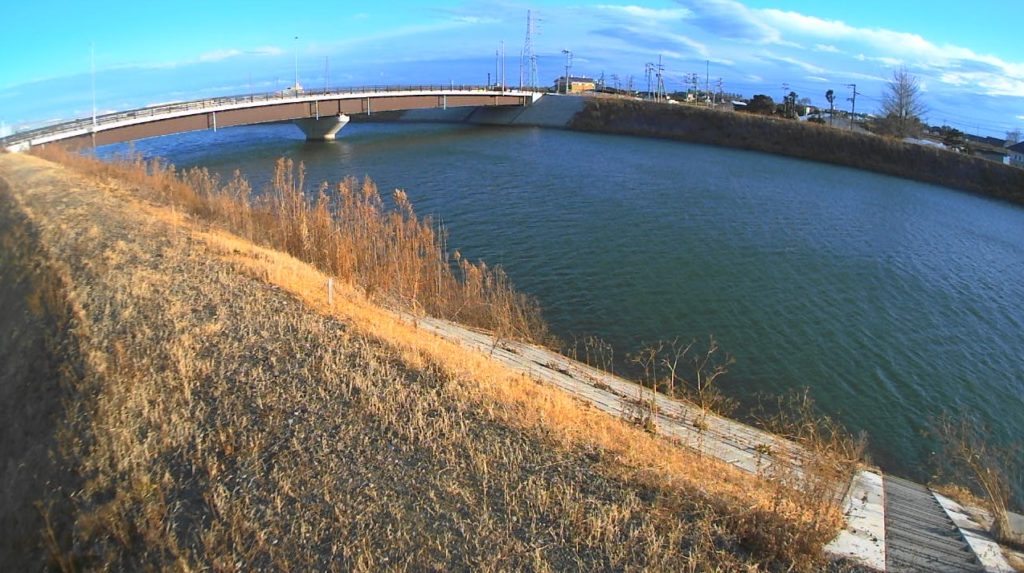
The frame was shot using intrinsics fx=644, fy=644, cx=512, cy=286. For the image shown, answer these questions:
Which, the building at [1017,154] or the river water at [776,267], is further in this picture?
the building at [1017,154]

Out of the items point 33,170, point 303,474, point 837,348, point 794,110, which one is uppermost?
point 794,110

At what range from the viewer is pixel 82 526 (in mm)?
7020

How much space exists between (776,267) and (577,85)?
101646 millimetres

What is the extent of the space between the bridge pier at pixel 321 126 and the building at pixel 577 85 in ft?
163

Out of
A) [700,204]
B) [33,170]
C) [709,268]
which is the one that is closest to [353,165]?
[33,170]

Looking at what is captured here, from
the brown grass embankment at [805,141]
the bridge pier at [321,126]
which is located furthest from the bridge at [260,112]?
the brown grass embankment at [805,141]

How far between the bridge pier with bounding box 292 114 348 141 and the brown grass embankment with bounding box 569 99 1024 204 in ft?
104

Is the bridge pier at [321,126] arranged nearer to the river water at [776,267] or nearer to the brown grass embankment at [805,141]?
the river water at [776,267]

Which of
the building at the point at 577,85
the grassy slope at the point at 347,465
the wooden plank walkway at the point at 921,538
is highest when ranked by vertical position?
the building at the point at 577,85

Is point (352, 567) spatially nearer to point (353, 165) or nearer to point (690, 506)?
point (690, 506)

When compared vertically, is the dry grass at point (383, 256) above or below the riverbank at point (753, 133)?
below

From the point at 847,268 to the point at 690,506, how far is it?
913 inches

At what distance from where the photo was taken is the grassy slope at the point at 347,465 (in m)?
6.73

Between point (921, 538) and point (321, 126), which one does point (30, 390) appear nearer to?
point (921, 538)
